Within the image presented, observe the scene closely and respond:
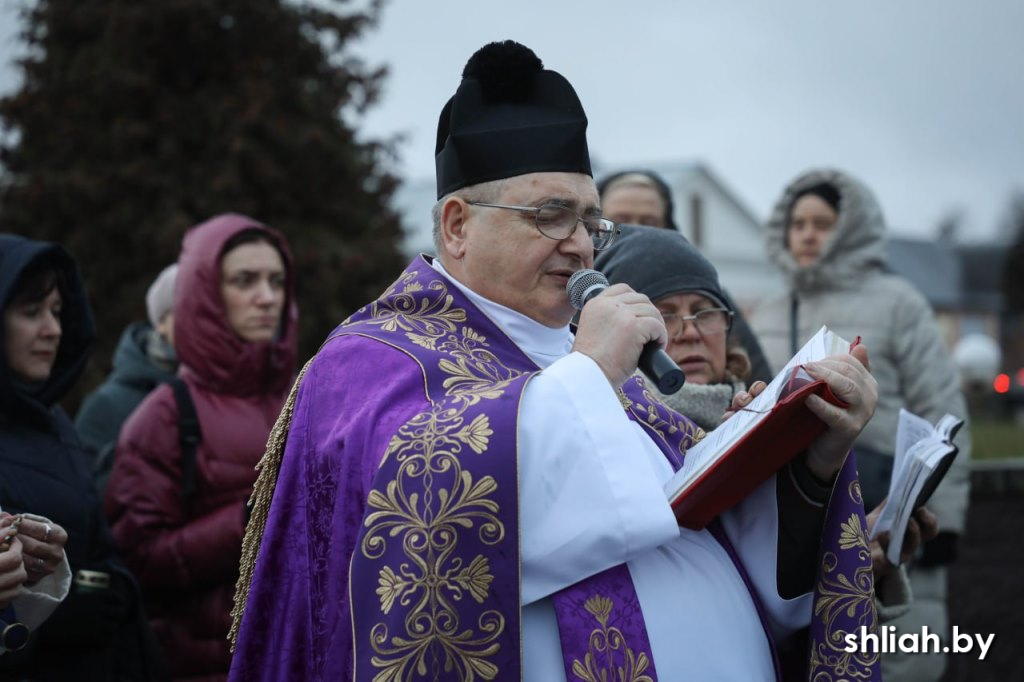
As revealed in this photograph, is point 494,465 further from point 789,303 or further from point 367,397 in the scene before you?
point 789,303

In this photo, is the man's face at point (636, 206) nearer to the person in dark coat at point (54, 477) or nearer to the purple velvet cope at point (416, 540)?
the person in dark coat at point (54, 477)

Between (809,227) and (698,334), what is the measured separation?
2.04m

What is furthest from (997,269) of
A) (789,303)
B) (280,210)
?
(789,303)

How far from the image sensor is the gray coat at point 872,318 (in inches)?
187

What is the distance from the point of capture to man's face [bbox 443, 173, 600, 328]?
2594 millimetres

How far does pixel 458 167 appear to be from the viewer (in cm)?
272

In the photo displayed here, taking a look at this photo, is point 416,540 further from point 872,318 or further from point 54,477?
point 872,318

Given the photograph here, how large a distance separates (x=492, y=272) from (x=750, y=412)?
2.11 feet

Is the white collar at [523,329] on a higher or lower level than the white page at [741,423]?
higher

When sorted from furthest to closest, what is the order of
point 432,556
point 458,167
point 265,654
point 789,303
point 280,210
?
point 280,210, point 789,303, point 458,167, point 265,654, point 432,556

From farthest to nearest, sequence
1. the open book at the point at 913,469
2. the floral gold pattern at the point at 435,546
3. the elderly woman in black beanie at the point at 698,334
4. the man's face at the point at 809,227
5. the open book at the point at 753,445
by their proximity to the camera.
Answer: the man's face at the point at 809,227, the elderly woman in black beanie at the point at 698,334, the open book at the point at 913,469, the open book at the point at 753,445, the floral gold pattern at the point at 435,546

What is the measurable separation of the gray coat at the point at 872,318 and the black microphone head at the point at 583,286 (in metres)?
2.29

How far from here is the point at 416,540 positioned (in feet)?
7.22

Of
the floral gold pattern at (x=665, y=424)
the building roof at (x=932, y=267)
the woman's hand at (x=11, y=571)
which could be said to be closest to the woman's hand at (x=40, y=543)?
the woman's hand at (x=11, y=571)
